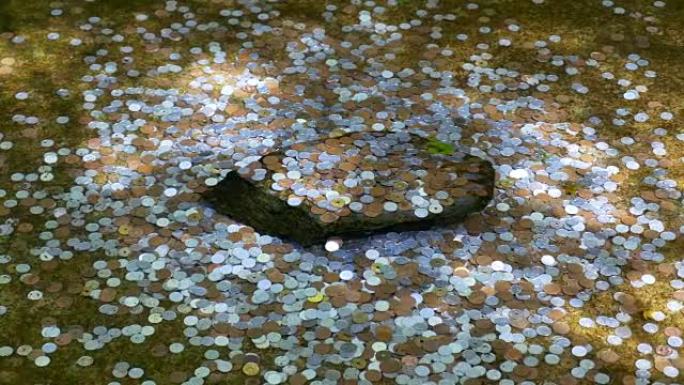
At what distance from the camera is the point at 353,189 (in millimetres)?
2906

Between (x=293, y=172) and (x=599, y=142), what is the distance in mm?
859

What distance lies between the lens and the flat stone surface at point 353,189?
2.82 meters

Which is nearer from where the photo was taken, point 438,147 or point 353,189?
point 353,189

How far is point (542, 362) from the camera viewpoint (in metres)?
2.49

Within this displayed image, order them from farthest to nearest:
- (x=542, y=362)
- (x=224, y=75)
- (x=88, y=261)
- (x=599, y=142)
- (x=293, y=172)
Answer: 1. (x=224, y=75)
2. (x=599, y=142)
3. (x=293, y=172)
4. (x=88, y=261)
5. (x=542, y=362)

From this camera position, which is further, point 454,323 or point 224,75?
point 224,75

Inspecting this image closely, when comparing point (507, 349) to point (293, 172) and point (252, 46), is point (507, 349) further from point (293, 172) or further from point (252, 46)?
point (252, 46)

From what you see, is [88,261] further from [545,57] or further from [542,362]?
[545,57]

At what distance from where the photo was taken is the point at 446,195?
2877mm

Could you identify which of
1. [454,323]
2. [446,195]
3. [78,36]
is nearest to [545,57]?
[446,195]

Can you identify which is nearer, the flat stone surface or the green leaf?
the flat stone surface

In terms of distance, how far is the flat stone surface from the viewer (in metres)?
2.82

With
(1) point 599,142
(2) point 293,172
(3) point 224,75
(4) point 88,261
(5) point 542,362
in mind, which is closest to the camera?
(5) point 542,362

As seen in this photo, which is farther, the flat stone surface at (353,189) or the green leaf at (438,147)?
the green leaf at (438,147)
